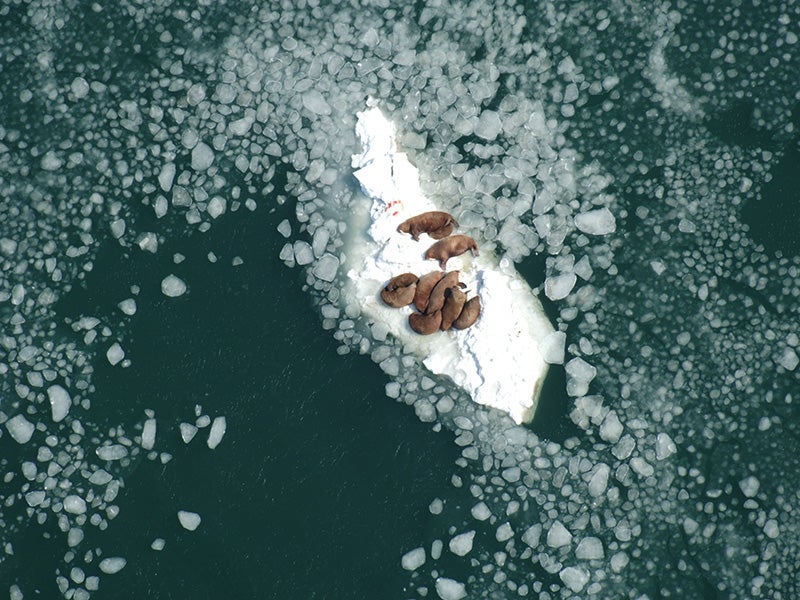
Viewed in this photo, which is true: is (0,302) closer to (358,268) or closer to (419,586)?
(358,268)

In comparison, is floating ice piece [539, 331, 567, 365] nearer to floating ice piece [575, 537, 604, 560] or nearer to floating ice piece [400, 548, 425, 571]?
floating ice piece [575, 537, 604, 560]

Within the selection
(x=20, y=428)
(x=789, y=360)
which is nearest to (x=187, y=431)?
(x=20, y=428)

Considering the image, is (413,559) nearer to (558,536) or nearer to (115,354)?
(558,536)

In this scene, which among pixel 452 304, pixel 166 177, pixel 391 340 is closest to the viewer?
pixel 452 304

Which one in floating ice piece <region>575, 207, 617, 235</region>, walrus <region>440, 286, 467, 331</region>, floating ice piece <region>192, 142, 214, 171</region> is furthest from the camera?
floating ice piece <region>192, 142, 214, 171</region>

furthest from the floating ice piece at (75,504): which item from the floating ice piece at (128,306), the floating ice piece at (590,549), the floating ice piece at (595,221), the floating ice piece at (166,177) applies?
the floating ice piece at (595,221)

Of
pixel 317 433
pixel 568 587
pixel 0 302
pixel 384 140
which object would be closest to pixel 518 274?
pixel 384 140

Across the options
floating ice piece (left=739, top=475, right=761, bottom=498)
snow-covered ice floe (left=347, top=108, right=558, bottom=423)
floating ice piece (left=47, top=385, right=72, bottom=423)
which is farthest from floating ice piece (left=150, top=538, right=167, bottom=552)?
floating ice piece (left=739, top=475, right=761, bottom=498)
